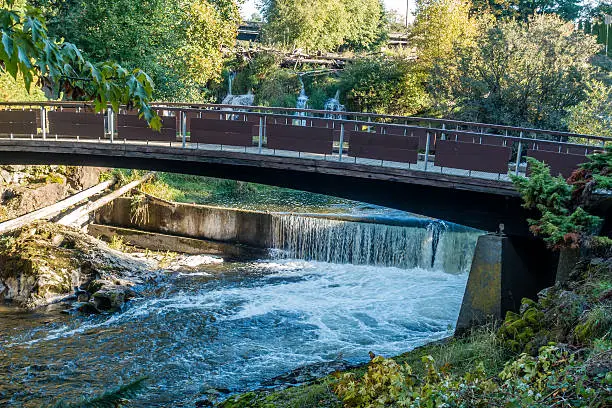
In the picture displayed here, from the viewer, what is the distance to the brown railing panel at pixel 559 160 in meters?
11.9

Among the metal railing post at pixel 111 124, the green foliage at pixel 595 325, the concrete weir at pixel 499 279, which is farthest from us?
the metal railing post at pixel 111 124

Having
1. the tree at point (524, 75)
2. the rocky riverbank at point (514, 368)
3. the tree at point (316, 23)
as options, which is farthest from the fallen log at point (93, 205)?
the tree at point (316, 23)

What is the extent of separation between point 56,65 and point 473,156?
10.6 meters

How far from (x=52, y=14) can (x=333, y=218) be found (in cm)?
1261

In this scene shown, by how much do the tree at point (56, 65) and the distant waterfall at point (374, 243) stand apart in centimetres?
1459

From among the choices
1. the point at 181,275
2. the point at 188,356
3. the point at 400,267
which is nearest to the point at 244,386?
the point at 188,356

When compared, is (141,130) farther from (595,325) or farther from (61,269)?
(595,325)

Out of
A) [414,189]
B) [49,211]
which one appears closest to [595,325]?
[414,189]

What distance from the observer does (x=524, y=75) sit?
24.7 metres

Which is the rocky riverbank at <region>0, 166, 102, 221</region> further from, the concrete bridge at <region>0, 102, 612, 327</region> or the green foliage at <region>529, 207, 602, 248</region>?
the green foliage at <region>529, 207, 602, 248</region>

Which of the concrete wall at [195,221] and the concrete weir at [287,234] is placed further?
the concrete wall at [195,221]

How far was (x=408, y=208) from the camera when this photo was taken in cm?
1336

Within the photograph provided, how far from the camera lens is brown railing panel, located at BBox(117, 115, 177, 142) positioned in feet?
48.4

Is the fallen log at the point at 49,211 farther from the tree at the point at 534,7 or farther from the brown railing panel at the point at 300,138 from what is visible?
the tree at the point at 534,7
